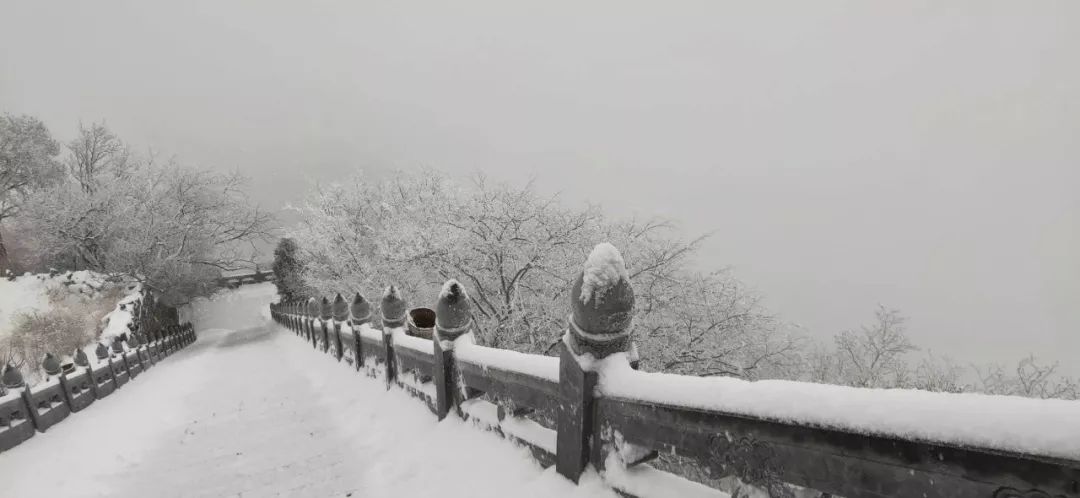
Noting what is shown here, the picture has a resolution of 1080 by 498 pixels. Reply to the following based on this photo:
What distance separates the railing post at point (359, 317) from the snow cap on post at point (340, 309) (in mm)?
2148

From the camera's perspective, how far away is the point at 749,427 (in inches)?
84.4

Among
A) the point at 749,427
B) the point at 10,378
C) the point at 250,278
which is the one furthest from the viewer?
the point at 250,278

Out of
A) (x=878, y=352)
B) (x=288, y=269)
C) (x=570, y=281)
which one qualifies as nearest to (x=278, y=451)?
(x=570, y=281)

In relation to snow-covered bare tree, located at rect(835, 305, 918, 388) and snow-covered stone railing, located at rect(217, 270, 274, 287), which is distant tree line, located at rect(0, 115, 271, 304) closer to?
snow-covered stone railing, located at rect(217, 270, 274, 287)

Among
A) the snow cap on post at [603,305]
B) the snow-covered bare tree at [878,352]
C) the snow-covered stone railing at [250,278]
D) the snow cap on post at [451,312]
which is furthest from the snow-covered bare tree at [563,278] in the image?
the snow-covered stone railing at [250,278]

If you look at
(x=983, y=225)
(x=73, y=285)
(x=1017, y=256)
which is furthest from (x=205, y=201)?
(x=983, y=225)

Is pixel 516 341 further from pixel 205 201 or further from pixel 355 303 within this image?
pixel 205 201

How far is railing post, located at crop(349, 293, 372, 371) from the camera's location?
8758mm

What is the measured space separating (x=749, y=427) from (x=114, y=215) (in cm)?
3441

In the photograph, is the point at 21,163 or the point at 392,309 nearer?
the point at 392,309

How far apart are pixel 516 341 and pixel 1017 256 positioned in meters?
181

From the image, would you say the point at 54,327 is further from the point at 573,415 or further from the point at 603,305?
the point at 603,305

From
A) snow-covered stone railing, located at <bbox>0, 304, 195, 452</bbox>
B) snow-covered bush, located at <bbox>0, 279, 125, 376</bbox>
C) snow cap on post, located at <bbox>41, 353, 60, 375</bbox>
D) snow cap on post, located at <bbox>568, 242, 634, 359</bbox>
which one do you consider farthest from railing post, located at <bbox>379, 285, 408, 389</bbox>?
snow-covered bush, located at <bbox>0, 279, 125, 376</bbox>

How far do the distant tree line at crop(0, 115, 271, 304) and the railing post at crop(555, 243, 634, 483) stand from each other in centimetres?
3003
